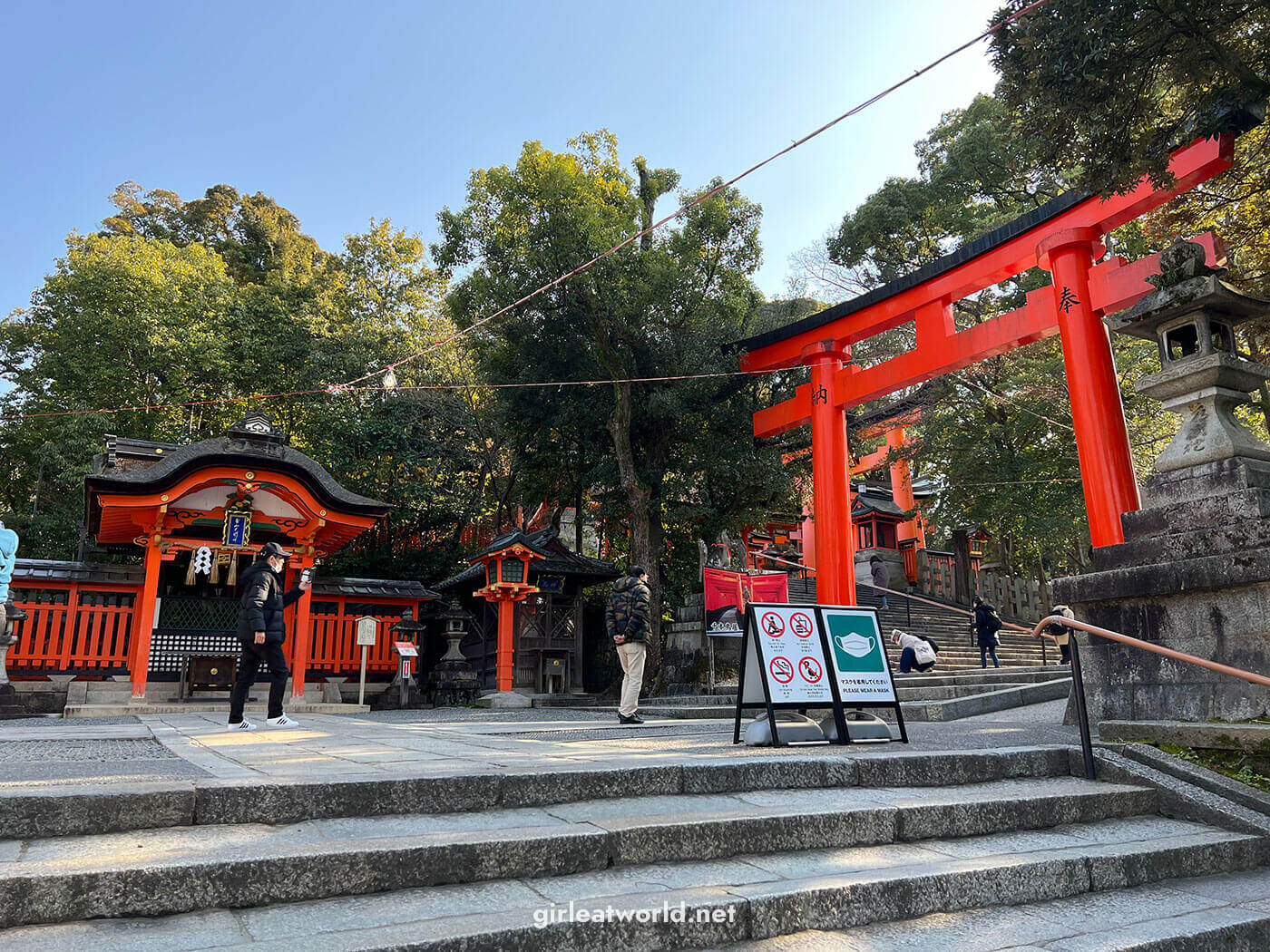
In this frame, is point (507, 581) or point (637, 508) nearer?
point (637, 508)

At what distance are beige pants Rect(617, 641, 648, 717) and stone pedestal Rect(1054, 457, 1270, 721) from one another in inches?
168

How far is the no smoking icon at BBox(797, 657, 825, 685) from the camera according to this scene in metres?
5.58

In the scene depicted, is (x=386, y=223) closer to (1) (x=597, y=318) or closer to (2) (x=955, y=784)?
(1) (x=597, y=318)

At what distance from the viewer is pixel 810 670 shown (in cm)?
562

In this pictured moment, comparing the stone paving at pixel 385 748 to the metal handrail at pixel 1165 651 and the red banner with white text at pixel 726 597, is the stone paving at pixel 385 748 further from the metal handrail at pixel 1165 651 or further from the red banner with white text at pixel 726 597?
the red banner with white text at pixel 726 597

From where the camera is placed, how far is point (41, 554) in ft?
64.4

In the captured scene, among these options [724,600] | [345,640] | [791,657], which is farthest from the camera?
[345,640]

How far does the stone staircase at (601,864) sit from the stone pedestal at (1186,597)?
1420 mm

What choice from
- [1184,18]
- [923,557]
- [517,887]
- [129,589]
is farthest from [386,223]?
[517,887]

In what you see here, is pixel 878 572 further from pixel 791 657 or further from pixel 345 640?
pixel 791 657

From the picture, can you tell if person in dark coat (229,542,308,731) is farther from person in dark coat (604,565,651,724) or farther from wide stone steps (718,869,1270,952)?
wide stone steps (718,869,1270,952)

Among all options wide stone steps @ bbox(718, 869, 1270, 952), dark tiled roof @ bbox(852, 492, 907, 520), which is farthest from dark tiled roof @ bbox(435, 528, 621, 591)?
dark tiled roof @ bbox(852, 492, 907, 520)

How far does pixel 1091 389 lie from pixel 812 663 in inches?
227

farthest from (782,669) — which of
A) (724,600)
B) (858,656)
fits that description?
(724,600)
